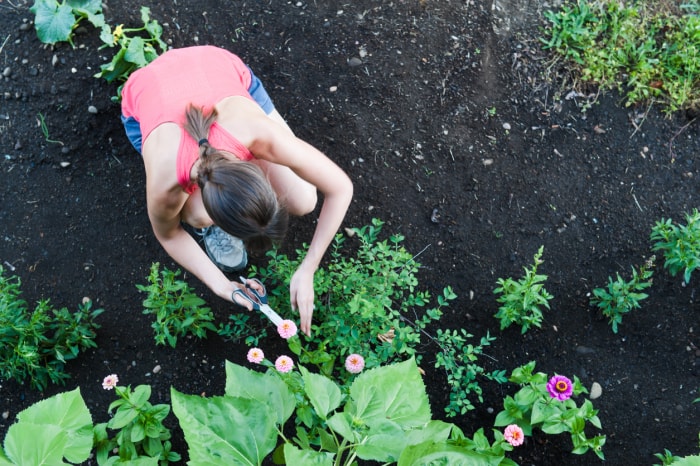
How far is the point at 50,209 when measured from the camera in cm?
292

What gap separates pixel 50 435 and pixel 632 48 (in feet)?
10.9

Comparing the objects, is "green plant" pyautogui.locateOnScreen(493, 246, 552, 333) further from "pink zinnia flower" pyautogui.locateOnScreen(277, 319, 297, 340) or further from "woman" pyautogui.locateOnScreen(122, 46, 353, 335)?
"pink zinnia flower" pyautogui.locateOnScreen(277, 319, 297, 340)

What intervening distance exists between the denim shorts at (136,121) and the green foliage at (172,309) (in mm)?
577

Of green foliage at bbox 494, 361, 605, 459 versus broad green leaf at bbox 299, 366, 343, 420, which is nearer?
broad green leaf at bbox 299, 366, 343, 420

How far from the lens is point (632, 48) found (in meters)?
3.29

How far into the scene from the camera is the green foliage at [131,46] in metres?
2.90

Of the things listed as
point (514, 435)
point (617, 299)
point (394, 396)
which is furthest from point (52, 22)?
point (617, 299)

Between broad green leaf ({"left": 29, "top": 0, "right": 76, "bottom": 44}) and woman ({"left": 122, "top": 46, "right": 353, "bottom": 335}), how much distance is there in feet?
2.50

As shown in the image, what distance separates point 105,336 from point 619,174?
2.62 metres

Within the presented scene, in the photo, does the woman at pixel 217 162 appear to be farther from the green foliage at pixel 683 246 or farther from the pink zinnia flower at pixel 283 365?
the green foliage at pixel 683 246

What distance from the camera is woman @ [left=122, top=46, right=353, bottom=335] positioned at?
1.93 metres

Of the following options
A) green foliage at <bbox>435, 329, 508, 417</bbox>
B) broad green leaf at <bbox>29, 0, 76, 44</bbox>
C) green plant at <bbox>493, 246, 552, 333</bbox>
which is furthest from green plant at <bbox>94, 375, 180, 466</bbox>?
broad green leaf at <bbox>29, 0, 76, 44</bbox>

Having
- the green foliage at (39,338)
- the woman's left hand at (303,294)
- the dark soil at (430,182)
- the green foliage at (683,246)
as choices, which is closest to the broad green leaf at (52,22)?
the dark soil at (430,182)

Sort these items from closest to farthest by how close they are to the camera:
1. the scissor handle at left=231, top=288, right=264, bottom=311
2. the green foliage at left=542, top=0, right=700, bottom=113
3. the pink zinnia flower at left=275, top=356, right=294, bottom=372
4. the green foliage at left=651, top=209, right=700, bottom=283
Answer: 1. the pink zinnia flower at left=275, top=356, right=294, bottom=372
2. the scissor handle at left=231, top=288, right=264, bottom=311
3. the green foliage at left=651, top=209, right=700, bottom=283
4. the green foliage at left=542, top=0, right=700, bottom=113
